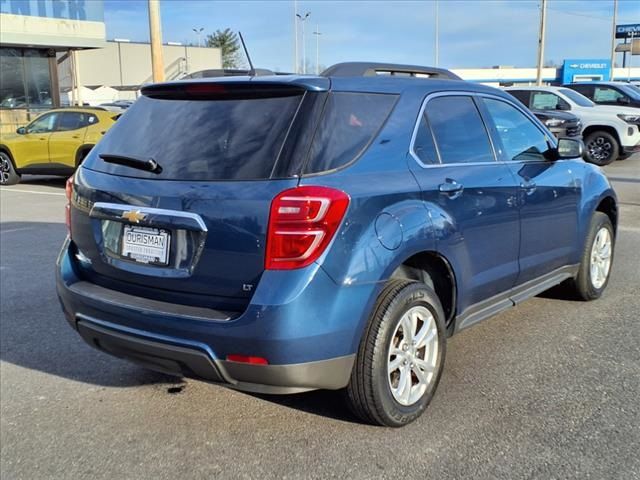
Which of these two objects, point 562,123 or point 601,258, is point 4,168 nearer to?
point 562,123

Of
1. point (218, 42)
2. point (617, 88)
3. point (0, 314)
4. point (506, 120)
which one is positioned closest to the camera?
point (506, 120)

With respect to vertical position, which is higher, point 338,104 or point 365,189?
point 338,104

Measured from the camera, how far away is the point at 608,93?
1827 cm

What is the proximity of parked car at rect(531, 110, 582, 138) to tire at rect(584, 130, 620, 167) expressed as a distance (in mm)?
1155

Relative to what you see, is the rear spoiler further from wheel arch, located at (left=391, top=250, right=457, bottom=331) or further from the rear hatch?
wheel arch, located at (left=391, top=250, right=457, bottom=331)

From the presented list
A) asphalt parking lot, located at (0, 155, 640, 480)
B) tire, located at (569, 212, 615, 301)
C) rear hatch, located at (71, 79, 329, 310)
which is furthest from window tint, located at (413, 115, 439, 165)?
tire, located at (569, 212, 615, 301)

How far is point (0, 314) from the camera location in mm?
5398

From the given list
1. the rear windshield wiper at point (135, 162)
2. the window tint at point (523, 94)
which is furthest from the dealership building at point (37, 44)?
the rear windshield wiper at point (135, 162)

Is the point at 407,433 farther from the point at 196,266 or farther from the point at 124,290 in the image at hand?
the point at 124,290

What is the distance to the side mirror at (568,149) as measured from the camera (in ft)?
15.8

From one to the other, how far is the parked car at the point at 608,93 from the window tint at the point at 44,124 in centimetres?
1376

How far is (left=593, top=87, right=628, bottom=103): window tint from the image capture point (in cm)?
1806

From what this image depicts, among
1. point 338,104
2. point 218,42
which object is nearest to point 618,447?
point 338,104

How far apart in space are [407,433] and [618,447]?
3.29ft
